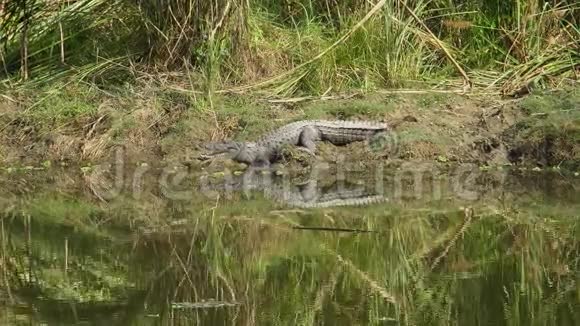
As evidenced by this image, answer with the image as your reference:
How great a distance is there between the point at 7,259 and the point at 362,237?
1979 mm

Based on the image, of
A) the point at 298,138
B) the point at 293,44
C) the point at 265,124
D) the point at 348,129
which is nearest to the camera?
the point at 298,138

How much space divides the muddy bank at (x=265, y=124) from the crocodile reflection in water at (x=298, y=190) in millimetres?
421

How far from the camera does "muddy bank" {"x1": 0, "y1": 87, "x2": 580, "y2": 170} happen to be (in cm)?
886

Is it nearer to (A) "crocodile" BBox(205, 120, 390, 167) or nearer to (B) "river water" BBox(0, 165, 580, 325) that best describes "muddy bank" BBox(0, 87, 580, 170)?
(A) "crocodile" BBox(205, 120, 390, 167)

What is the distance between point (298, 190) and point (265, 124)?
4.89 ft

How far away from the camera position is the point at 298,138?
899cm

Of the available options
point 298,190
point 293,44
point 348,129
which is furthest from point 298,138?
point 293,44

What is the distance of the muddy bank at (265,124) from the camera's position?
886cm

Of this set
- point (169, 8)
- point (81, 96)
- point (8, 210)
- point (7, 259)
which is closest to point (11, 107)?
point (81, 96)

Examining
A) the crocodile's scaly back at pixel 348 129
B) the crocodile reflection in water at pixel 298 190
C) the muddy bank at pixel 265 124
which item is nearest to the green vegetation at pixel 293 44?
the muddy bank at pixel 265 124

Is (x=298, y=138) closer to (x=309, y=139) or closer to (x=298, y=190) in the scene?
(x=309, y=139)

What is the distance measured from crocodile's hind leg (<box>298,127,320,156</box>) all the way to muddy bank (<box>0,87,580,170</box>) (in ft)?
0.34

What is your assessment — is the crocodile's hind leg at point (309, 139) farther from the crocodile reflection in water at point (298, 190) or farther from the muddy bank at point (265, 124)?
the crocodile reflection in water at point (298, 190)

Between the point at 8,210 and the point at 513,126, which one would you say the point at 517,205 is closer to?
the point at 513,126
